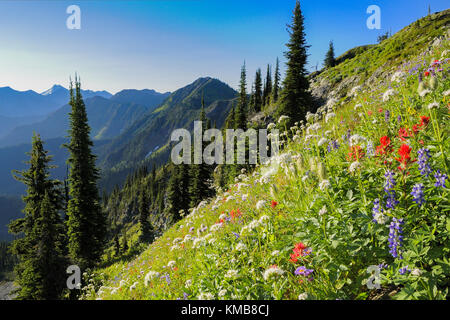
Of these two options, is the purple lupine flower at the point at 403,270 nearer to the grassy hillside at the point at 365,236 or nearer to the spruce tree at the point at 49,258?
the grassy hillside at the point at 365,236

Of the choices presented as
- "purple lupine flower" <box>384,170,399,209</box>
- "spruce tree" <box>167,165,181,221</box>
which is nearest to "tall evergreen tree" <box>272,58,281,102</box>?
"spruce tree" <box>167,165,181,221</box>

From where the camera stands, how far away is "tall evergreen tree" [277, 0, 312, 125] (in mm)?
31859

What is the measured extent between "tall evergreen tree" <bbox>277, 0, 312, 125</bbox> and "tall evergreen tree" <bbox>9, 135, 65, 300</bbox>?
92.9 feet

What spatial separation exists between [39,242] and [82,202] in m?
7.21

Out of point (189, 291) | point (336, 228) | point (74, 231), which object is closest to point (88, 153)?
point (74, 231)

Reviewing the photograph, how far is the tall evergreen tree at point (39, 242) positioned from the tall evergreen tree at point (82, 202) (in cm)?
218

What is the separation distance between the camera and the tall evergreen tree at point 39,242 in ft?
62.5

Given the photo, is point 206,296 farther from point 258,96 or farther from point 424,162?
point 258,96

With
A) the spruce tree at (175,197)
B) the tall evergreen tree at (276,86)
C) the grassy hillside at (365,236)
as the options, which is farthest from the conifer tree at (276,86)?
the grassy hillside at (365,236)

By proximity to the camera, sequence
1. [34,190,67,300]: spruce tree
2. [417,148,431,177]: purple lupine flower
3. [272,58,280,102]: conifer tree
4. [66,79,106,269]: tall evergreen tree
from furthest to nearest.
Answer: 1. [272,58,280,102]: conifer tree
2. [66,79,106,269]: tall evergreen tree
3. [34,190,67,300]: spruce tree
4. [417,148,431,177]: purple lupine flower

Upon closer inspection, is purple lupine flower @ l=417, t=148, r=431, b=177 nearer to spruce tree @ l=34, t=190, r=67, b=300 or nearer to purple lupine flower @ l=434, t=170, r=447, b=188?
purple lupine flower @ l=434, t=170, r=447, b=188

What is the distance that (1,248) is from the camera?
135m

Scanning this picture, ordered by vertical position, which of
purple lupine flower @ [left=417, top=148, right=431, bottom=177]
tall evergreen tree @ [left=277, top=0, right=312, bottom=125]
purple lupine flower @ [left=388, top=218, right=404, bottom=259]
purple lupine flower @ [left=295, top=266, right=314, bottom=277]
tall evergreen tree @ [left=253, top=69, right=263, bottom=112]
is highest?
tall evergreen tree @ [left=253, top=69, right=263, bottom=112]
